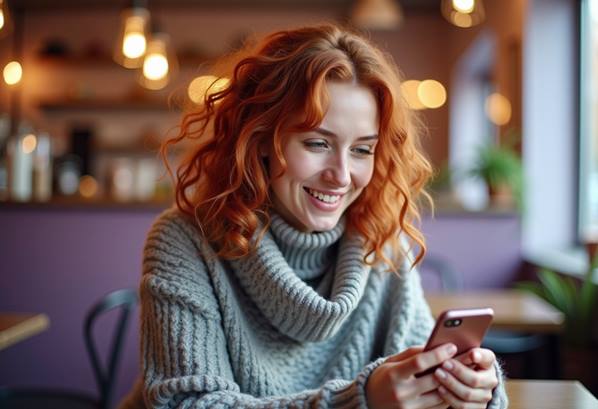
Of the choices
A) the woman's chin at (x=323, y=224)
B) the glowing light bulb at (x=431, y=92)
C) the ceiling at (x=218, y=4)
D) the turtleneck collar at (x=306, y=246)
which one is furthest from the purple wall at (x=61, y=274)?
the glowing light bulb at (x=431, y=92)

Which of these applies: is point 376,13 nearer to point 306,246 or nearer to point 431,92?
point 431,92

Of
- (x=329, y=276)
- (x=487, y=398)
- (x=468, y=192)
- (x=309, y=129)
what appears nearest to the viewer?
(x=487, y=398)

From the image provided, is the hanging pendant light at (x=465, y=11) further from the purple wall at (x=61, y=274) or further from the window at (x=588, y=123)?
the purple wall at (x=61, y=274)

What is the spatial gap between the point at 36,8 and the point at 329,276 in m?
6.80

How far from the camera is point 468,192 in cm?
666

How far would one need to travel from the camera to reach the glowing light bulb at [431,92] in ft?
23.4

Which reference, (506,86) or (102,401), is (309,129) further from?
(506,86)

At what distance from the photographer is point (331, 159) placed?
4.05 ft

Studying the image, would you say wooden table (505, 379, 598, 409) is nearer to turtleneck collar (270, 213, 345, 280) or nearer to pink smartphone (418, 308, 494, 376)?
pink smartphone (418, 308, 494, 376)

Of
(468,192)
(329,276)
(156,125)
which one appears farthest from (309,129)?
(156,125)

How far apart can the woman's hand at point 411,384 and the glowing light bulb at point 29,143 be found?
11.0 feet

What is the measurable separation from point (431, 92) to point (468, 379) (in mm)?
6381

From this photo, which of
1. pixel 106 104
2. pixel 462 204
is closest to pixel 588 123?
pixel 462 204

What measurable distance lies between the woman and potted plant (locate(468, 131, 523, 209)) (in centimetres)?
239
